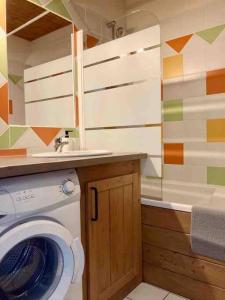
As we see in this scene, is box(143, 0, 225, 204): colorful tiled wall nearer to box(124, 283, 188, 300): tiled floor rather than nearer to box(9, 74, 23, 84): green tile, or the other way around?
box(124, 283, 188, 300): tiled floor

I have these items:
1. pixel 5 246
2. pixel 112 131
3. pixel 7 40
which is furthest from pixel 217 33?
pixel 5 246

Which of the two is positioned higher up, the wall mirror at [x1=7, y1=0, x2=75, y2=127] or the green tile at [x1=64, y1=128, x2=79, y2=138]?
the wall mirror at [x1=7, y1=0, x2=75, y2=127]

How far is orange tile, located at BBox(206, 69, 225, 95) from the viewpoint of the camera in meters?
2.01

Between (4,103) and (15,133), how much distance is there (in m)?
0.20

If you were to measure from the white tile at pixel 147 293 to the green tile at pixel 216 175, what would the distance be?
941 millimetres

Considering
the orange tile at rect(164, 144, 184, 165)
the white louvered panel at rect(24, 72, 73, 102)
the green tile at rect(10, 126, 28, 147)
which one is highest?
the white louvered panel at rect(24, 72, 73, 102)

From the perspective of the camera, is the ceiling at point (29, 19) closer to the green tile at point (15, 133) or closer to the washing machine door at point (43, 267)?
the green tile at point (15, 133)

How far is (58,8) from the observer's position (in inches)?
76.0

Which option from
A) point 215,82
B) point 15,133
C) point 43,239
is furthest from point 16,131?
point 215,82

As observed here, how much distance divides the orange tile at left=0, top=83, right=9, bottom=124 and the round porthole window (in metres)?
0.86

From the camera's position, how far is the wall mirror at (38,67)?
1.65 m

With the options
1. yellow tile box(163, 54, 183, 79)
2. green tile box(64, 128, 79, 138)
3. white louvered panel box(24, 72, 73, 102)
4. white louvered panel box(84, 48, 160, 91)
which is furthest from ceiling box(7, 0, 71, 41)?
yellow tile box(163, 54, 183, 79)

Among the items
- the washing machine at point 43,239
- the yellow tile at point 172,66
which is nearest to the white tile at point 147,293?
the washing machine at point 43,239

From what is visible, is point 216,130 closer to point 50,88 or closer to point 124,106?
point 124,106
